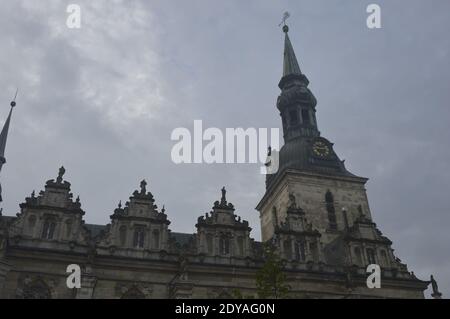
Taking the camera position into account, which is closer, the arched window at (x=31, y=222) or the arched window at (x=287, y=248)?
the arched window at (x=31, y=222)

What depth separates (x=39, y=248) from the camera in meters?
25.9

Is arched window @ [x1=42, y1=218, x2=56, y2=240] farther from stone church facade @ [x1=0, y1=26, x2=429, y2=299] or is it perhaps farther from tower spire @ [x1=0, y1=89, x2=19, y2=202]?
tower spire @ [x1=0, y1=89, x2=19, y2=202]

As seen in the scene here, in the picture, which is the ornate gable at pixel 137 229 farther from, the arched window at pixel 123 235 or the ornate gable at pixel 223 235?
the ornate gable at pixel 223 235

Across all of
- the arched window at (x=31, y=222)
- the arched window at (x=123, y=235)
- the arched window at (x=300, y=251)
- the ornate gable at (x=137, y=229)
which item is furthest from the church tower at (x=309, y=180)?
the arched window at (x=31, y=222)

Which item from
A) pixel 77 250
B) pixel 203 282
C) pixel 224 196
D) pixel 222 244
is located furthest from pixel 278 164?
pixel 77 250

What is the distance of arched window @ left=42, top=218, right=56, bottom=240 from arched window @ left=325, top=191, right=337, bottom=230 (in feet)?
67.0

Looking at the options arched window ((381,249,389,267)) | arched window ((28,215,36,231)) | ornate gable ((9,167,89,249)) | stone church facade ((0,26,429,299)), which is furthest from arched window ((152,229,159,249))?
arched window ((381,249,389,267))

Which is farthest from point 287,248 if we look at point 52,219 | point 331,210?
point 52,219

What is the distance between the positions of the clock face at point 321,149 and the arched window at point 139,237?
18162 millimetres

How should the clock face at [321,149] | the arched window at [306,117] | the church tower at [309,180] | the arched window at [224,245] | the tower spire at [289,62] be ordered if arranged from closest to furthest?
the arched window at [224,245] < the church tower at [309,180] < the clock face at [321,149] < the arched window at [306,117] < the tower spire at [289,62]

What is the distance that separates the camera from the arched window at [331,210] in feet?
122

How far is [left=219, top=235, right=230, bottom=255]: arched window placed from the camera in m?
29.2

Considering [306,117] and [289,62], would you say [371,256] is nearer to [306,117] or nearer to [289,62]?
[306,117]
